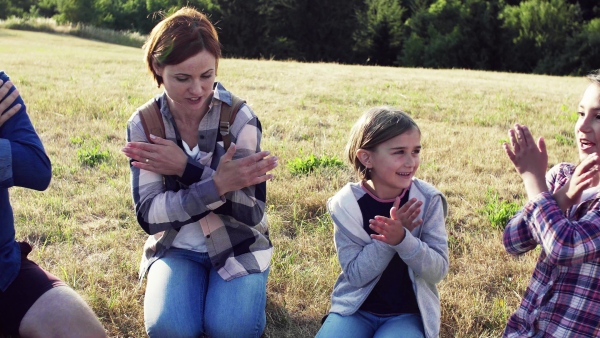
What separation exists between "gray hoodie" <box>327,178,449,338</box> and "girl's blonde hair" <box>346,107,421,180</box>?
0.70 feet

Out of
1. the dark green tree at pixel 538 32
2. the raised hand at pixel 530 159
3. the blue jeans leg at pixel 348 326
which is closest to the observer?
the raised hand at pixel 530 159

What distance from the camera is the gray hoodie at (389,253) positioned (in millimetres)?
3059

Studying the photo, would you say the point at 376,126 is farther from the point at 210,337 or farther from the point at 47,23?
the point at 47,23

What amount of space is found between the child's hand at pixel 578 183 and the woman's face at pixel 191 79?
1908 millimetres

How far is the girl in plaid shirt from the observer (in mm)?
2627

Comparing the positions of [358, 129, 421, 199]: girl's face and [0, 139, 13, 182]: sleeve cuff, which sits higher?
[358, 129, 421, 199]: girl's face

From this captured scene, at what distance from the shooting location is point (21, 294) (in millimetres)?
3141

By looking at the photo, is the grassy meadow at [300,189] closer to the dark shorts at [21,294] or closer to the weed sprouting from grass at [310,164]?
the weed sprouting from grass at [310,164]

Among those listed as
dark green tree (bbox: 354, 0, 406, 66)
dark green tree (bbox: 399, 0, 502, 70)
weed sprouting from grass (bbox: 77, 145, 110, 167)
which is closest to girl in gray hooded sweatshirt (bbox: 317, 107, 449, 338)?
weed sprouting from grass (bbox: 77, 145, 110, 167)

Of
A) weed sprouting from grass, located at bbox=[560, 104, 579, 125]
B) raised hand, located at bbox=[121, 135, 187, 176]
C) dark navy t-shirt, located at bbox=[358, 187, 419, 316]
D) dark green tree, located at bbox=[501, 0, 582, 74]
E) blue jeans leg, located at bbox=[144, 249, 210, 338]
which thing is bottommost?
blue jeans leg, located at bbox=[144, 249, 210, 338]

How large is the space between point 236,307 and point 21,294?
3.54ft

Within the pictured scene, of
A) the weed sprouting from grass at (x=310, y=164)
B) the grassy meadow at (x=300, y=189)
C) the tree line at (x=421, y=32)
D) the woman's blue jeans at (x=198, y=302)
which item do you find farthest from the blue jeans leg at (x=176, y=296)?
the tree line at (x=421, y=32)

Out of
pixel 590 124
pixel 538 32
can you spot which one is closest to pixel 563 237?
pixel 590 124

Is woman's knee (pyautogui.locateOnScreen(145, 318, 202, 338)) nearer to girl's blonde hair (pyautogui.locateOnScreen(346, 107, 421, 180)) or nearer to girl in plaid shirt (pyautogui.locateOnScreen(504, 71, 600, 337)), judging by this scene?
girl's blonde hair (pyautogui.locateOnScreen(346, 107, 421, 180))
